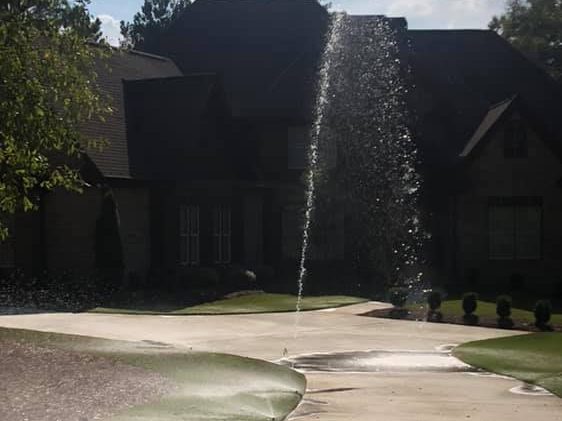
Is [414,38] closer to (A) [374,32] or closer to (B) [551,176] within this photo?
(A) [374,32]

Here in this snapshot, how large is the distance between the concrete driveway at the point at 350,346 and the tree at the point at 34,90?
169 inches

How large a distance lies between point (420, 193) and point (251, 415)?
1028 inches

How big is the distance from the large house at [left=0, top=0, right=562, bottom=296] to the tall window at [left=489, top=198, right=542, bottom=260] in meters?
0.05

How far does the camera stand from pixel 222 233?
35.7 m

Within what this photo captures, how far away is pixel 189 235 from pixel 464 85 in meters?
13.4

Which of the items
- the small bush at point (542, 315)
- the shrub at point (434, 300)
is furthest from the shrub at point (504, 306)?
the shrub at point (434, 300)

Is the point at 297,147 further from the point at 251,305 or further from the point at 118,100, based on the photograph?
the point at 251,305

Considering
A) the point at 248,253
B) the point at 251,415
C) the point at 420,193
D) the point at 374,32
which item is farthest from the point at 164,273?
the point at 251,415

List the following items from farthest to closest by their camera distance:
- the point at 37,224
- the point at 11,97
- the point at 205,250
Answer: the point at 205,250 < the point at 37,224 < the point at 11,97

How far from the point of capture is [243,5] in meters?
45.6

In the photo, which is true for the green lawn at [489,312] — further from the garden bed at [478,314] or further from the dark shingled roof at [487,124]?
the dark shingled roof at [487,124]

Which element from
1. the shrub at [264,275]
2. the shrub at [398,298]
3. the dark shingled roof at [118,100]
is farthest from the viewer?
the shrub at [264,275]

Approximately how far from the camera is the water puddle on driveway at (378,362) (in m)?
16.3

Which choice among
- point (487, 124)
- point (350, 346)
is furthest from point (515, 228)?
point (350, 346)
